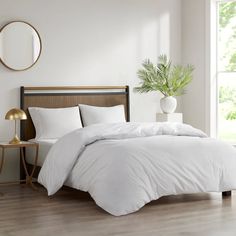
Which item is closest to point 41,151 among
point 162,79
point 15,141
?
point 15,141

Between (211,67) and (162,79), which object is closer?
(162,79)

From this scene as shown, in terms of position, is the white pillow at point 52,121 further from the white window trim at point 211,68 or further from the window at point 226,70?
the window at point 226,70

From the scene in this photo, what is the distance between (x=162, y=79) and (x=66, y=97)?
A: 1.30 metres

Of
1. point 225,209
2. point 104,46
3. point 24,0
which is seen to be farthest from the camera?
point 104,46

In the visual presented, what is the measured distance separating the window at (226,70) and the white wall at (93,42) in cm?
66

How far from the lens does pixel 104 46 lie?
7598 mm

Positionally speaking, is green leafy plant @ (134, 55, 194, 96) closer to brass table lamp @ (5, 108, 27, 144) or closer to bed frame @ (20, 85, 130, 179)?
bed frame @ (20, 85, 130, 179)

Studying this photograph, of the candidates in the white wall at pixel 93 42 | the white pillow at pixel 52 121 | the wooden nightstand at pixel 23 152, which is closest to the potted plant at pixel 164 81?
the white wall at pixel 93 42

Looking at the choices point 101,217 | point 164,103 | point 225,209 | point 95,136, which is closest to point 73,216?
point 101,217

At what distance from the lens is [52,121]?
22.3 feet

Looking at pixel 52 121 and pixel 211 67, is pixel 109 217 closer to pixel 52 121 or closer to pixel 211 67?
pixel 52 121

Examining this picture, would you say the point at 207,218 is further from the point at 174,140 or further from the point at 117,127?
the point at 117,127

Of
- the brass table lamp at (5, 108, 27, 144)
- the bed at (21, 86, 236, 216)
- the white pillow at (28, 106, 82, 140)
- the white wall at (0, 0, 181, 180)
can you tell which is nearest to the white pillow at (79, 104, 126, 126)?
the white pillow at (28, 106, 82, 140)

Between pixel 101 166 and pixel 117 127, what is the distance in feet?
2.44
